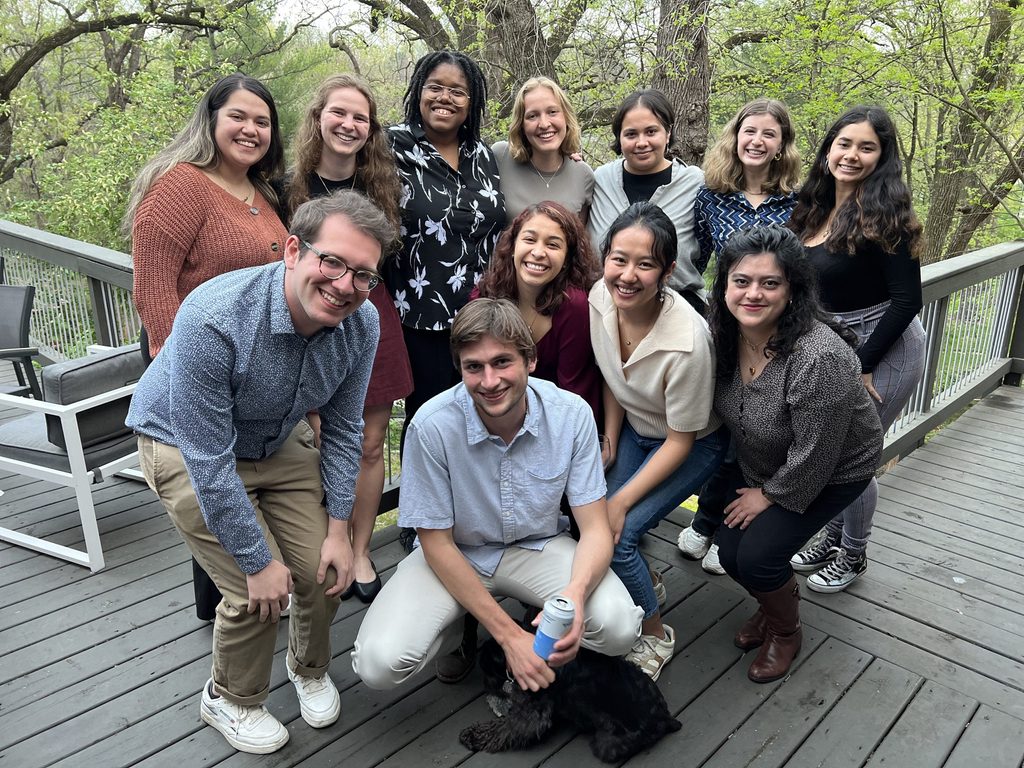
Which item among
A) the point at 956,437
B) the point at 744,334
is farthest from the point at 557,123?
the point at 956,437

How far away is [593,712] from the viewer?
6.48 feet

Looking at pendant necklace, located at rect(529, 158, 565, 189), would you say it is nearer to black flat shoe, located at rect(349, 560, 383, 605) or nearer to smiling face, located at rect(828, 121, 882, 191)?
smiling face, located at rect(828, 121, 882, 191)

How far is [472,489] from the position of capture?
6.75 ft

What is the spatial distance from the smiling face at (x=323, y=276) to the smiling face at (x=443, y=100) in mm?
961

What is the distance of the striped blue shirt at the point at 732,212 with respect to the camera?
261 centimetres

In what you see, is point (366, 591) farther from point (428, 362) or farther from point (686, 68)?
point (686, 68)

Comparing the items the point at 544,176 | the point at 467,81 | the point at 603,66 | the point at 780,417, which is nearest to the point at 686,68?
the point at 603,66

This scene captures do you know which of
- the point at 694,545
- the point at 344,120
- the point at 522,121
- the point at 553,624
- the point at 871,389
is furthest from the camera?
the point at 694,545

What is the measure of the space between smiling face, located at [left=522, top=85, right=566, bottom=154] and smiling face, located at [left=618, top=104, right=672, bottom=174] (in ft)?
0.79

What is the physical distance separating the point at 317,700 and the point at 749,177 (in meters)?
2.23

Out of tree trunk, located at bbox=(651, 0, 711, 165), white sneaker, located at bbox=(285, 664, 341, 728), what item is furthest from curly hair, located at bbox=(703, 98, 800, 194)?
tree trunk, located at bbox=(651, 0, 711, 165)

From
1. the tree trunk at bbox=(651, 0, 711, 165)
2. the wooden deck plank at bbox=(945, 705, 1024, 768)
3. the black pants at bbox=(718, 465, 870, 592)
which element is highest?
the tree trunk at bbox=(651, 0, 711, 165)

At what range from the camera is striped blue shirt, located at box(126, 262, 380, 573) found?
164 cm

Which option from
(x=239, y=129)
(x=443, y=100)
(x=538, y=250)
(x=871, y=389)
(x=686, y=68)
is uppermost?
(x=686, y=68)
